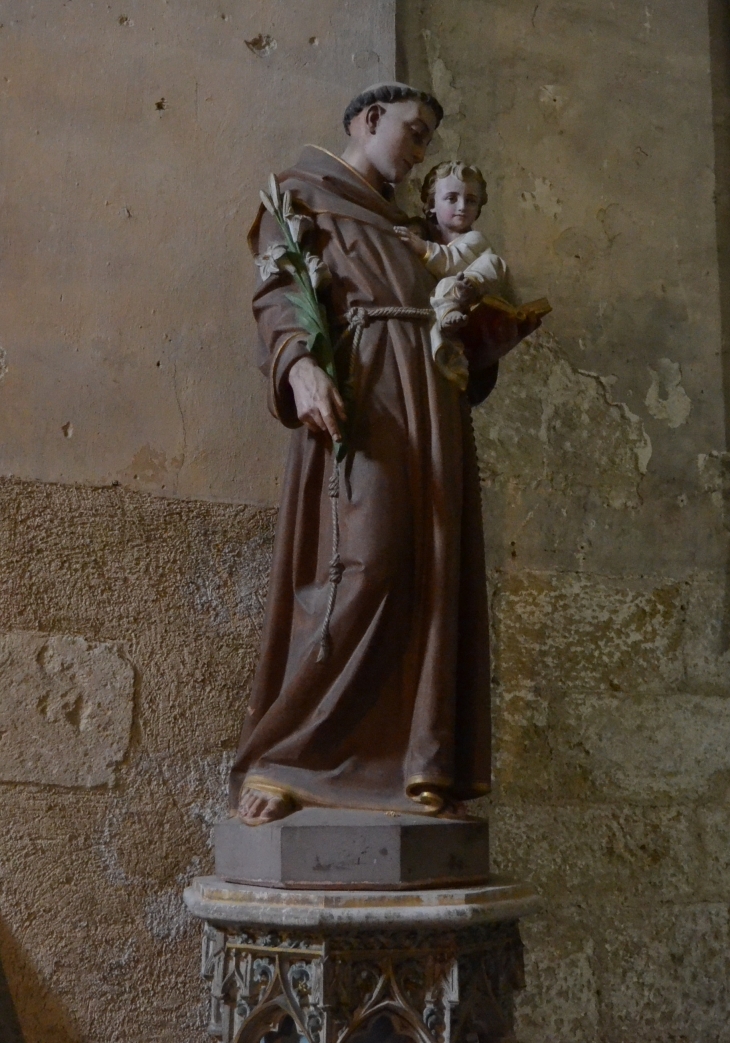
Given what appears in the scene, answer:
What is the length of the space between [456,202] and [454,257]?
13 cm

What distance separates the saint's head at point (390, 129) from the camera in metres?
2.49

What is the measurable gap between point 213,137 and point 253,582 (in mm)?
1132

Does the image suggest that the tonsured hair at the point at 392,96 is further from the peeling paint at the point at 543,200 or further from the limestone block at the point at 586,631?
the limestone block at the point at 586,631

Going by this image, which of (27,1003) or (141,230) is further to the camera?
(141,230)

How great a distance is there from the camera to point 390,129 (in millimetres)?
2496

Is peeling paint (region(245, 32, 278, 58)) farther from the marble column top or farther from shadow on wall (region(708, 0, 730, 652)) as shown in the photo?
the marble column top

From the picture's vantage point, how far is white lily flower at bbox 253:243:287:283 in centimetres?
231

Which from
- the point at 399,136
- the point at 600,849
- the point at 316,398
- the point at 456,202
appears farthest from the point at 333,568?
the point at 600,849

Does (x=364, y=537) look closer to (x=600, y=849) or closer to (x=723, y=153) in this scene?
(x=600, y=849)

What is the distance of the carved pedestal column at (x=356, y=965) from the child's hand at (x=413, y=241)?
1223mm

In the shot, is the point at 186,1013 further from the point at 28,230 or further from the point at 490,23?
the point at 490,23

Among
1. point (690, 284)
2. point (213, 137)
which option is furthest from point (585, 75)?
point (213, 137)

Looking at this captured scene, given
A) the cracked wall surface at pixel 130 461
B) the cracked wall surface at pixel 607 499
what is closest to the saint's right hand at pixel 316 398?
the cracked wall surface at pixel 130 461

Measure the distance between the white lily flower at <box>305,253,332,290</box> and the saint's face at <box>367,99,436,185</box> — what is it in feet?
1.11
